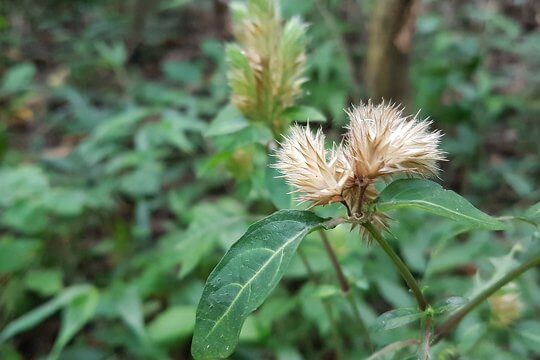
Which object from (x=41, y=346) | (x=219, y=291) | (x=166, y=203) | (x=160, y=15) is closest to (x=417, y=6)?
(x=166, y=203)

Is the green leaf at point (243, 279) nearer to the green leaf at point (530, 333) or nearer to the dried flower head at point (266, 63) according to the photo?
the dried flower head at point (266, 63)

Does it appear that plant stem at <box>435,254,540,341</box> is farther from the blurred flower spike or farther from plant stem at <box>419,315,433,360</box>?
the blurred flower spike

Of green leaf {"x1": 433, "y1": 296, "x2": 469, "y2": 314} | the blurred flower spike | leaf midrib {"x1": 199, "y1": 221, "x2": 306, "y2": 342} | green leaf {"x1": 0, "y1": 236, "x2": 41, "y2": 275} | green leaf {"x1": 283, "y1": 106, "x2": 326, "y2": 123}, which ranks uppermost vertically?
the blurred flower spike

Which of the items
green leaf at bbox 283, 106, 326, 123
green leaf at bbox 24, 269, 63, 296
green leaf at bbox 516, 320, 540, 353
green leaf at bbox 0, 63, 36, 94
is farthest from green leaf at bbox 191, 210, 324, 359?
green leaf at bbox 0, 63, 36, 94

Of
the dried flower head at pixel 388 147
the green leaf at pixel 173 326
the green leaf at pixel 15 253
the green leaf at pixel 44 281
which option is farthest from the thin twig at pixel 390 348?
the green leaf at pixel 15 253

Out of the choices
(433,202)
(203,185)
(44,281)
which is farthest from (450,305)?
(203,185)

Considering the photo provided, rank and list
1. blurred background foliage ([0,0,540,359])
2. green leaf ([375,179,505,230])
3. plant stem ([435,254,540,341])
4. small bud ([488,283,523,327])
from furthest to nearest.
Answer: blurred background foliage ([0,0,540,359]) < small bud ([488,283,523,327]) < plant stem ([435,254,540,341]) < green leaf ([375,179,505,230])

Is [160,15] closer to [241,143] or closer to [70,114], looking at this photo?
[70,114]

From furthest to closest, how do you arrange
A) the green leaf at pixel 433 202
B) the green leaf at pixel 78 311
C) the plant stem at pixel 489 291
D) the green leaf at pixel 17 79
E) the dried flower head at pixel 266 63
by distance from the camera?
1. the green leaf at pixel 17 79
2. the green leaf at pixel 78 311
3. the dried flower head at pixel 266 63
4. the plant stem at pixel 489 291
5. the green leaf at pixel 433 202
